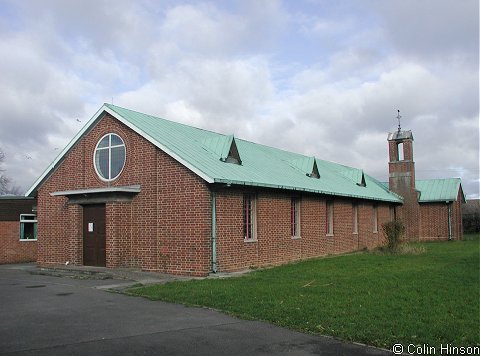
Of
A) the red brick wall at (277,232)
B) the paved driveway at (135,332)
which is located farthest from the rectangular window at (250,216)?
the paved driveway at (135,332)

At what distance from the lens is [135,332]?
848 centimetres

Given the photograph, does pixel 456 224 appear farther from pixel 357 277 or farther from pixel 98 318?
pixel 98 318

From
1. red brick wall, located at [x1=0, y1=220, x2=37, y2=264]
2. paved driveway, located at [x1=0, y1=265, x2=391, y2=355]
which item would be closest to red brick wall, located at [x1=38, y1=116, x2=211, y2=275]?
red brick wall, located at [x1=0, y1=220, x2=37, y2=264]

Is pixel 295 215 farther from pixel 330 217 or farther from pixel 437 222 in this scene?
pixel 437 222

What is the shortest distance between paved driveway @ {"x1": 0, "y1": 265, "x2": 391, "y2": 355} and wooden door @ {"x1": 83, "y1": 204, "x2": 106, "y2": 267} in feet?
23.4

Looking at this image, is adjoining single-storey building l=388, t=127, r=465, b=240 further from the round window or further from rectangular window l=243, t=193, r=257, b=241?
the round window

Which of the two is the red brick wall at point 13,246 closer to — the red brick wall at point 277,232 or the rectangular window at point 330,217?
the red brick wall at point 277,232

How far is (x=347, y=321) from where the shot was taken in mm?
9031

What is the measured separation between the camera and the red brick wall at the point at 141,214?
16.8 metres

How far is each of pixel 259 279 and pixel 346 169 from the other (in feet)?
67.5

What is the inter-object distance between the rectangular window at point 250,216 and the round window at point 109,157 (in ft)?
15.6

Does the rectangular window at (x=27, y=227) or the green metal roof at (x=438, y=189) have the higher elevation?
the green metal roof at (x=438, y=189)

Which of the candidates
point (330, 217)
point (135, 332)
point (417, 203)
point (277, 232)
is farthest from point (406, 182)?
point (135, 332)

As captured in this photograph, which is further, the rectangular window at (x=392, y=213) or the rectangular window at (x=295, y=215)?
the rectangular window at (x=392, y=213)
